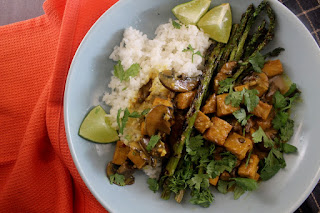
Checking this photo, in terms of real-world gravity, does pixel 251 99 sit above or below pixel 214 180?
above

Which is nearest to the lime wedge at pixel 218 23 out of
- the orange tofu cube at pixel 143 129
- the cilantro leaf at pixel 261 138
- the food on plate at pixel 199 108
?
the food on plate at pixel 199 108

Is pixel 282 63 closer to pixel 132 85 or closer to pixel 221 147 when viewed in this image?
pixel 221 147

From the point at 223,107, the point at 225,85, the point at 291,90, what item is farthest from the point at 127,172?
the point at 291,90

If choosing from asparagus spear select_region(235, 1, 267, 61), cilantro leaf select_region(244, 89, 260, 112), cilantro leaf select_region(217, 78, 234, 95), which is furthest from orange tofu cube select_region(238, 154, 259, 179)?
asparagus spear select_region(235, 1, 267, 61)

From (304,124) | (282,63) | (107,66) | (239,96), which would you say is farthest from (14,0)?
(304,124)

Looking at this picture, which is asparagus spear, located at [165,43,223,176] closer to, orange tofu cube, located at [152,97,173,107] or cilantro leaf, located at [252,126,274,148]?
orange tofu cube, located at [152,97,173,107]

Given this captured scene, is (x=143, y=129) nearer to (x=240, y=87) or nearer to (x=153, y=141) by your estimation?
(x=153, y=141)
